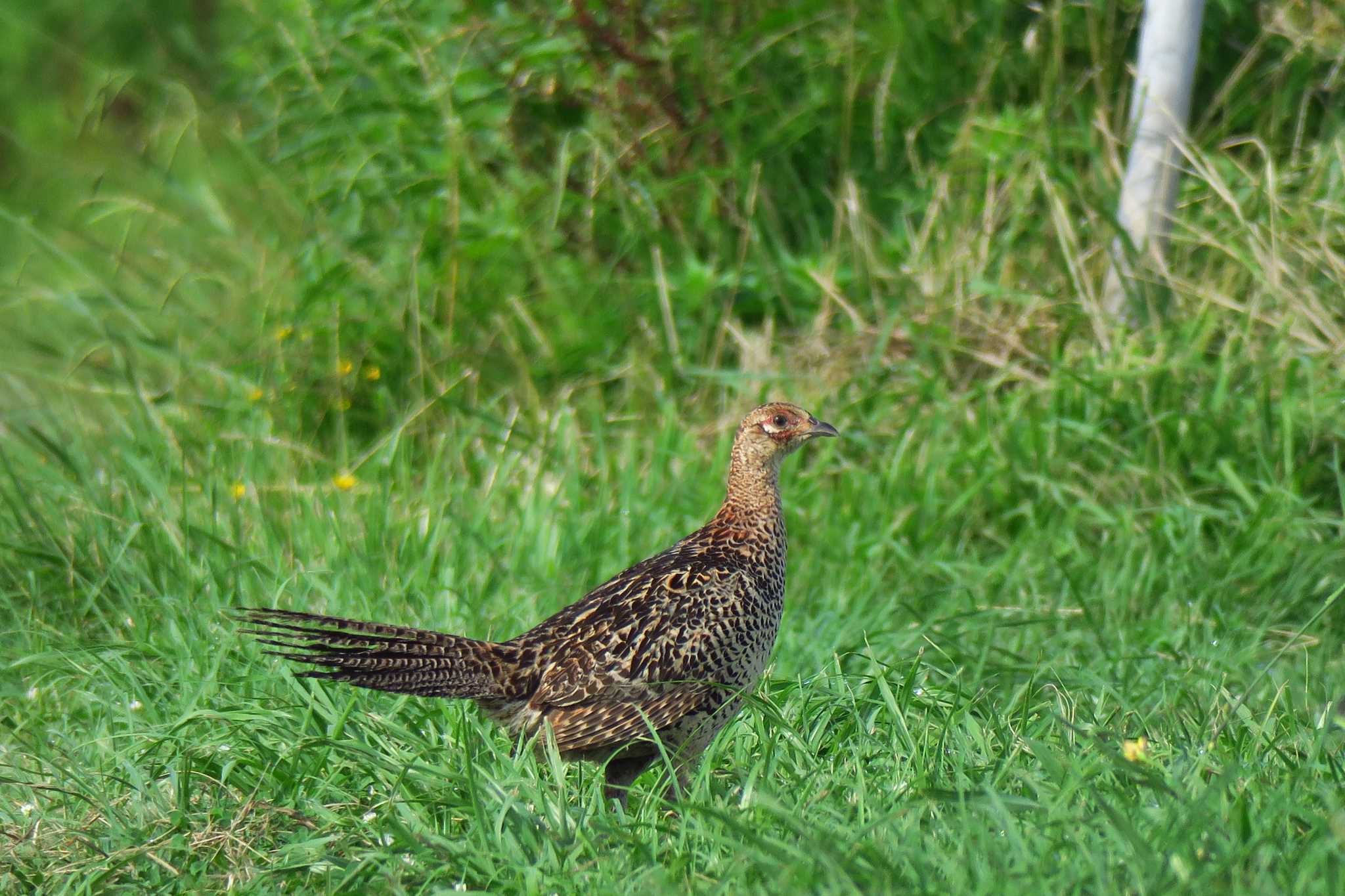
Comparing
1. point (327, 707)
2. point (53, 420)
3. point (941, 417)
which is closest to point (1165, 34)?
point (941, 417)

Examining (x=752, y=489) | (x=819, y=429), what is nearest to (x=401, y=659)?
(x=752, y=489)

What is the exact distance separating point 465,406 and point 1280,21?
3753 mm

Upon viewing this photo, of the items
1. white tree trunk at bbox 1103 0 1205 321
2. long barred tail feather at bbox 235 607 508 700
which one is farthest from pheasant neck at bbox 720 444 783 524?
white tree trunk at bbox 1103 0 1205 321

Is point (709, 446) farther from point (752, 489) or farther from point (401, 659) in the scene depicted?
point (401, 659)

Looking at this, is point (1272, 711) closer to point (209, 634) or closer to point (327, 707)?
point (327, 707)

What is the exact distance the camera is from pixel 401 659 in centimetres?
346

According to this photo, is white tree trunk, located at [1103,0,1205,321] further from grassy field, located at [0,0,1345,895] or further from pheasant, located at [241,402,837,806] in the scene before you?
pheasant, located at [241,402,837,806]

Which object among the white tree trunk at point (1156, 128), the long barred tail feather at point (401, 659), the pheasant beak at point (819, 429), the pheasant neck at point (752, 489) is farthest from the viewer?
the white tree trunk at point (1156, 128)

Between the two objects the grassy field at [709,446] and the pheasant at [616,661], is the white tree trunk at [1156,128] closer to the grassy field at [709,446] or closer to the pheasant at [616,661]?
the grassy field at [709,446]

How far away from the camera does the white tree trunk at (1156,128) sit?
5.85 meters

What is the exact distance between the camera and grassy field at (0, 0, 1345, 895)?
10.4 feet

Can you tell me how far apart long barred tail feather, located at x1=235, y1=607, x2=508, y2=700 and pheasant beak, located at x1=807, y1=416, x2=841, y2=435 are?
46.7 inches

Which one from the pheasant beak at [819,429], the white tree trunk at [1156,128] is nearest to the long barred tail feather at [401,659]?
the pheasant beak at [819,429]

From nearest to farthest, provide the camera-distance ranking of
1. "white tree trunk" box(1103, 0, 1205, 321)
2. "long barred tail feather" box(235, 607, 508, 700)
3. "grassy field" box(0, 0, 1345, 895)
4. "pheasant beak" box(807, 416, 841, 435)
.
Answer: "grassy field" box(0, 0, 1345, 895), "long barred tail feather" box(235, 607, 508, 700), "pheasant beak" box(807, 416, 841, 435), "white tree trunk" box(1103, 0, 1205, 321)
